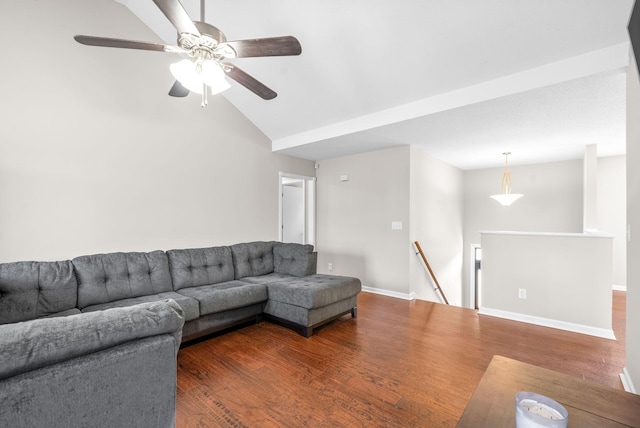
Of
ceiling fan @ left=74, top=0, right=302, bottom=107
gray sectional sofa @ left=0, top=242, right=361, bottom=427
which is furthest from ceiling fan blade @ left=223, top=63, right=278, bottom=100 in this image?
gray sectional sofa @ left=0, top=242, right=361, bottom=427

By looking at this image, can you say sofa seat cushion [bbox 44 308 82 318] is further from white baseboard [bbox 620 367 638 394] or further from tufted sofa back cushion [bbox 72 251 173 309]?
white baseboard [bbox 620 367 638 394]

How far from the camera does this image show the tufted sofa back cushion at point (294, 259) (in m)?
3.72

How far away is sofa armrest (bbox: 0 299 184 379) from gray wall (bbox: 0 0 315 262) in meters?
2.58

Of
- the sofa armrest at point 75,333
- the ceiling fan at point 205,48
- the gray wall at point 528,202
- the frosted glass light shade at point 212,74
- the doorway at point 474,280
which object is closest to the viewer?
the sofa armrest at point 75,333

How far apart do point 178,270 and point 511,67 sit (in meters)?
3.96

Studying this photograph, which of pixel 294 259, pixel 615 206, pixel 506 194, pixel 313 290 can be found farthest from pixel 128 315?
A: pixel 615 206

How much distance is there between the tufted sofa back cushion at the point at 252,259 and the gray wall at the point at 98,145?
0.52m

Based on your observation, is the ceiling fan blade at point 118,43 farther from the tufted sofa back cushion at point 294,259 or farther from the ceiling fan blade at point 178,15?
the tufted sofa back cushion at point 294,259

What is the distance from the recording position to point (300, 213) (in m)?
5.75

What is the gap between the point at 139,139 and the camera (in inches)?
131

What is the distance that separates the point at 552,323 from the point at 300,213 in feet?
13.8

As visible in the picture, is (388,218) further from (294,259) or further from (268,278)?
(268,278)

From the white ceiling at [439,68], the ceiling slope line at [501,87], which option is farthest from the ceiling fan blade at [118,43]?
the ceiling slope line at [501,87]

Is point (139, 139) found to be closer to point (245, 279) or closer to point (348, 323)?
point (245, 279)
